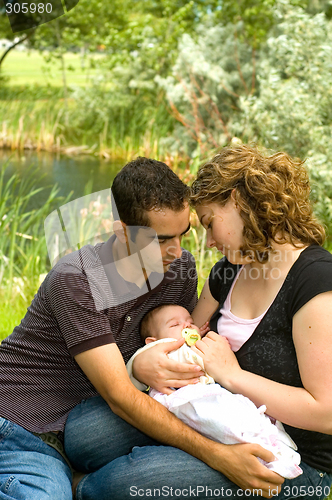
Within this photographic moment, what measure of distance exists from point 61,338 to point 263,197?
0.94m

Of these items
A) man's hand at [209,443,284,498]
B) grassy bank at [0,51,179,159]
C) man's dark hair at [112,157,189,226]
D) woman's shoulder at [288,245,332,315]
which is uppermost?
man's dark hair at [112,157,189,226]

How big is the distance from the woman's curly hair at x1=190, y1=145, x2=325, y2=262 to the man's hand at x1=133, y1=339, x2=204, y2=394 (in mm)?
489

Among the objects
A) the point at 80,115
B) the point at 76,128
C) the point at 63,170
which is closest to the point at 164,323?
the point at 63,170

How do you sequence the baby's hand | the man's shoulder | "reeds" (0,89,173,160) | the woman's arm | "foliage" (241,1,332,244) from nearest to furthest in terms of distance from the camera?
the woman's arm
the baby's hand
the man's shoulder
"foliage" (241,1,332,244)
"reeds" (0,89,173,160)

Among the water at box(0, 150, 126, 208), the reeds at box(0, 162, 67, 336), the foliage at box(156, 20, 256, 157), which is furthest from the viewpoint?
the foliage at box(156, 20, 256, 157)

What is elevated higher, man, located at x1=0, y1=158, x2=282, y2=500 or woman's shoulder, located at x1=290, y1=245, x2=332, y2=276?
woman's shoulder, located at x1=290, y1=245, x2=332, y2=276

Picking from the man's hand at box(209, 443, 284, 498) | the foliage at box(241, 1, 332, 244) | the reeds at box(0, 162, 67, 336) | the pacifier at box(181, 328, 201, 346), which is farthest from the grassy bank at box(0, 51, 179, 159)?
the man's hand at box(209, 443, 284, 498)

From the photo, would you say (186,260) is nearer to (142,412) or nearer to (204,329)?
(204,329)

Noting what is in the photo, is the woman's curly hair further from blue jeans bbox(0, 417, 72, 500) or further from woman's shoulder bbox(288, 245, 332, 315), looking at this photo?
blue jeans bbox(0, 417, 72, 500)

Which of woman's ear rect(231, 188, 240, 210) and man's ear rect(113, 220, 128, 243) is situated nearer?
woman's ear rect(231, 188, 240, 210)

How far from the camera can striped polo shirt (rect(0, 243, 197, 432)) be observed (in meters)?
1.88

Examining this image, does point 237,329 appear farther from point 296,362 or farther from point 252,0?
point 252,0

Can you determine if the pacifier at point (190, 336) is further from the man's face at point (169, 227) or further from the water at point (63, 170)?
the water at point (63, 170)

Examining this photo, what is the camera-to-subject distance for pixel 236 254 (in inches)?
74.8
